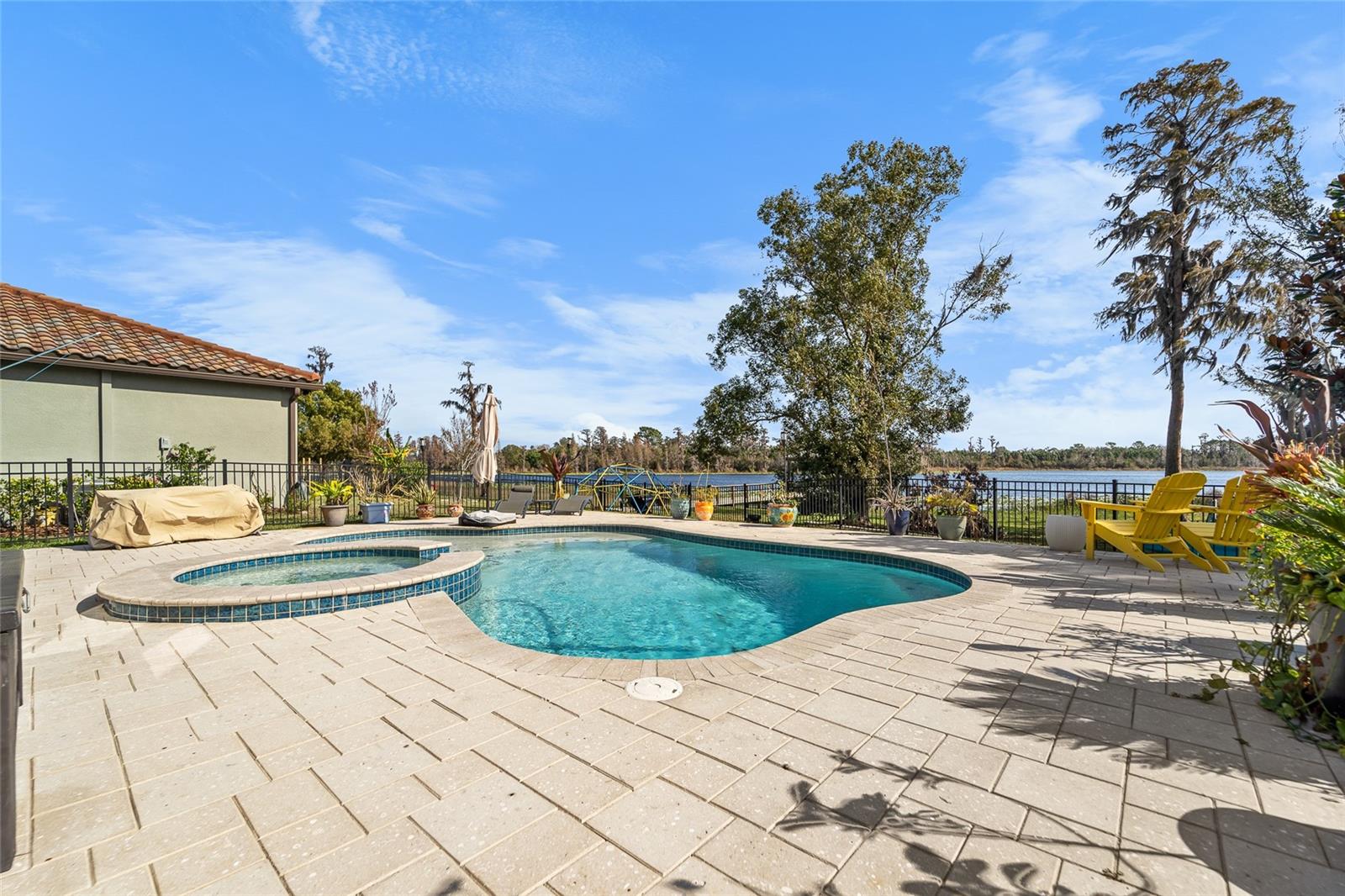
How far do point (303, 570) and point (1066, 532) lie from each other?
10.6m

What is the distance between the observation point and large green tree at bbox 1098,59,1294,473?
14.4 m

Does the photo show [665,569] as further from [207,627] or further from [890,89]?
[890,89]

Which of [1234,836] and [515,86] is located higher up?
[515,86]

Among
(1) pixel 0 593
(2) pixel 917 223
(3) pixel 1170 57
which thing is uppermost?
(3) pixel 1170 57

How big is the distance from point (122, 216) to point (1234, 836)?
14.1m

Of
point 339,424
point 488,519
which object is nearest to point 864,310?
point 488,519

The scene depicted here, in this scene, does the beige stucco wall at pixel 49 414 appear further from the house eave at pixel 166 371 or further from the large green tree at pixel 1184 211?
the large green tree at pixel 1184 211

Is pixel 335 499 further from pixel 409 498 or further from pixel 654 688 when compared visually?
pixel 654 688

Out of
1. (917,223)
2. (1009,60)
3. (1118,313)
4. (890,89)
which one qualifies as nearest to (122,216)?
(890,89)

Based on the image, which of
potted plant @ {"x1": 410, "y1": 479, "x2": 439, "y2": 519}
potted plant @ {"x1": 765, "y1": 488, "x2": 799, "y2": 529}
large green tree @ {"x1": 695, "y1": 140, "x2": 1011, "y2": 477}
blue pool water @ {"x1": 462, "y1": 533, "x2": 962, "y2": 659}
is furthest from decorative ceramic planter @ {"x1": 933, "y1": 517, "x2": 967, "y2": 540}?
potted plant @ {"x1": 410, "y1": 479, "x2": 439, "y2": 519}

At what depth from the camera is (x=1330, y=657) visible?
2.50 m

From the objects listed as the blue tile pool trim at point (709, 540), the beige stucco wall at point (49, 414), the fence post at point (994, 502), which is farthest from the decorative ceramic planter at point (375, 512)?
the fence post at point (994, 502)

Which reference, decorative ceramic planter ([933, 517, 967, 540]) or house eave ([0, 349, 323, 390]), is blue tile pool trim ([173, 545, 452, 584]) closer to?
house eave ([0, 349, 323, 390])

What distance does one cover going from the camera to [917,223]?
54.1ft
